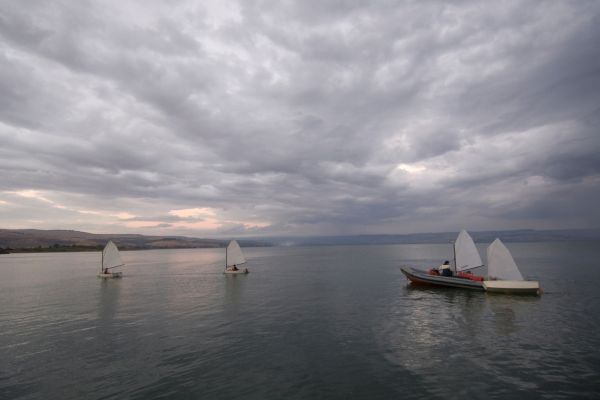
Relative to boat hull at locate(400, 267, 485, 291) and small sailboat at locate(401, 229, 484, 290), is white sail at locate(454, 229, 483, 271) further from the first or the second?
boat hull at locate(400, 267, 485, 291)

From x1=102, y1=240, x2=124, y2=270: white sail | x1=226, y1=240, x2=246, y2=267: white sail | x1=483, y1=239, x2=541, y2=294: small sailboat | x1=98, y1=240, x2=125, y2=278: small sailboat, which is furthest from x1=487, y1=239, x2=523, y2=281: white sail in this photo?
x1=102, y1=240, x2=124, y2=270: white sail

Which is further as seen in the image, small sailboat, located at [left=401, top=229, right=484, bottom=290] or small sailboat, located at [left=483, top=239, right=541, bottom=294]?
small sailboat, located at [left=401, top=229, right=484, bottom=290]

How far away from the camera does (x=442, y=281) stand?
5266 centimetres

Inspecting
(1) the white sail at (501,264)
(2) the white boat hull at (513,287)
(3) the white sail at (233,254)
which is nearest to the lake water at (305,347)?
(2) the white boat hull at (513,287)

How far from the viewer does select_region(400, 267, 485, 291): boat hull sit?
1955 inches

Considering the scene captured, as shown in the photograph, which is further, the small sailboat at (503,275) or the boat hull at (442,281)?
the boat hull at (442,281)

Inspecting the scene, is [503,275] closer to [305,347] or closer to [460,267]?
[460,267]

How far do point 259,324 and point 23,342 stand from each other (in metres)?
18.8

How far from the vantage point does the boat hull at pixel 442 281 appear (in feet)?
163

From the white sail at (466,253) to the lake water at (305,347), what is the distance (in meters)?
8.91

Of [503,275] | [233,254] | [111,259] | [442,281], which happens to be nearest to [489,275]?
[503,275]

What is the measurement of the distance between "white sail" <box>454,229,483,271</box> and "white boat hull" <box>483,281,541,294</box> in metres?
5.79

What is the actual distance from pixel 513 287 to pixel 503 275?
2.52m

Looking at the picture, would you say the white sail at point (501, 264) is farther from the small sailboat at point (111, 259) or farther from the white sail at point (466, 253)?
the small sailboat at point (111, 259)
